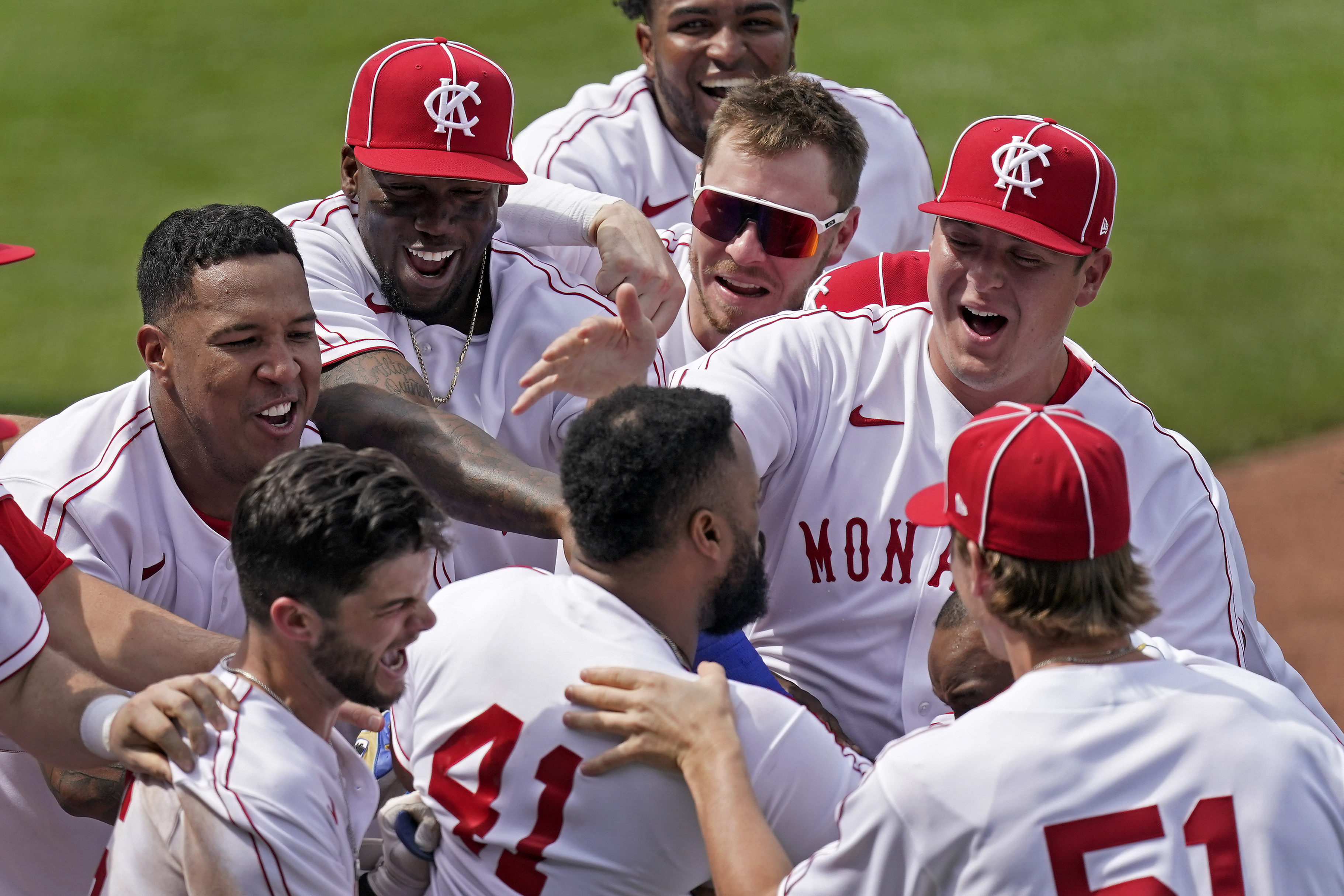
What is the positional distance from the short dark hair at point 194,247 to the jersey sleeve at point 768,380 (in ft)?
3.17

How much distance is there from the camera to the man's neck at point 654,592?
2.58 meters

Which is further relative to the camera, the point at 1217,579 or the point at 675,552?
the point at 1217,579

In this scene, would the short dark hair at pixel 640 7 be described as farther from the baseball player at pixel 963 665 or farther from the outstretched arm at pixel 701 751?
the outstretched arm at pixel 701 751

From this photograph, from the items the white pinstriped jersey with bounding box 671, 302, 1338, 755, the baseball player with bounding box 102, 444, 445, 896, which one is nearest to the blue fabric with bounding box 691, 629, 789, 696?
the white pinstriped jersey with bounding box 671, 302, 1338, 755

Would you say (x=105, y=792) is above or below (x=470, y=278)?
below

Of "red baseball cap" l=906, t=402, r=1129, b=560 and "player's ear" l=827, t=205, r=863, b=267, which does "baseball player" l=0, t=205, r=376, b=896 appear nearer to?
"red baseball cap" l=906, t=402, r=1129, b=560

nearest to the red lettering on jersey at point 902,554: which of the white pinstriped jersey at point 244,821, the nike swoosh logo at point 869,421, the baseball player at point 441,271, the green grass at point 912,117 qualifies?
the nike swoosh logo at point 869,421

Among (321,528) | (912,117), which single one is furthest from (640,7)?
(912,117)

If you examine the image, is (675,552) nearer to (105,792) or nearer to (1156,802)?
(1156,802)

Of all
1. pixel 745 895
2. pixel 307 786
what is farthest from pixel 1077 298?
pixel 307 786

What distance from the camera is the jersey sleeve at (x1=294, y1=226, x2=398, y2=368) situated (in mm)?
3619

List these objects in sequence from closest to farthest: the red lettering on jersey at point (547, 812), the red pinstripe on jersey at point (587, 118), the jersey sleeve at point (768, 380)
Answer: the red lettering on jersey at point (547, 812) < the jersey sleeve at point (768, 380) < the red pinstripe on jersey at point (587, 118)

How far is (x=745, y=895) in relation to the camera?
7.53 ft

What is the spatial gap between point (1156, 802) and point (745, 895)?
Result: 2.07ft
